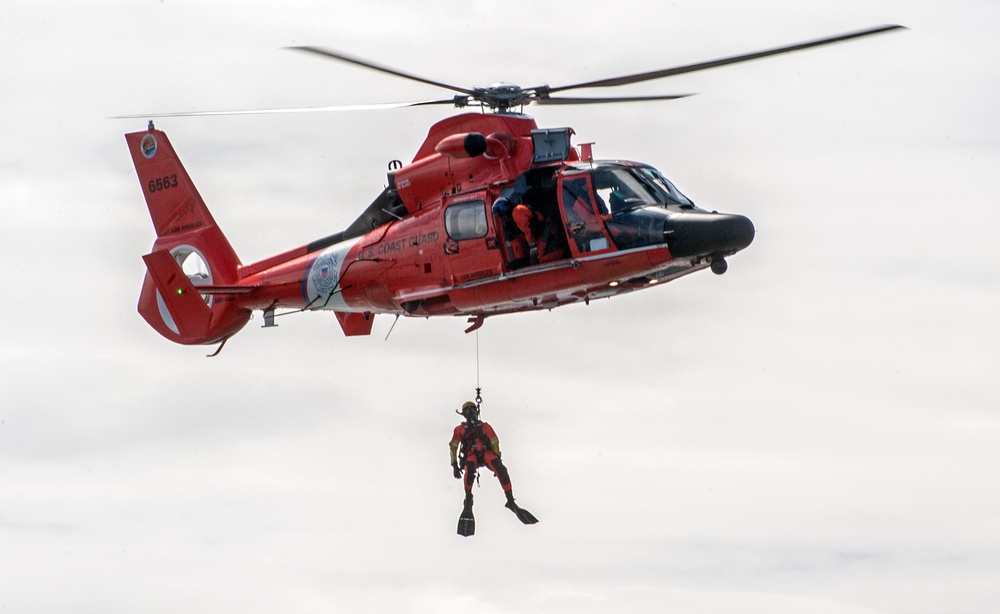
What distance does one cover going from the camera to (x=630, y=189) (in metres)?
26.4

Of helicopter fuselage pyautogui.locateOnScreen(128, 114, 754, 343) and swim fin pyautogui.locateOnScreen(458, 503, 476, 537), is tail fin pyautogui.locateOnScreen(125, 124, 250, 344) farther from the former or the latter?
swim fin pyautogui.locateOnScreen(458, 503, 476, 537)

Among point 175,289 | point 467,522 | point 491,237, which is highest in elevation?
point 491,237

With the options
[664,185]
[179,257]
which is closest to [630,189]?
[664,185]

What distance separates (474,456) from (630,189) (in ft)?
19.3

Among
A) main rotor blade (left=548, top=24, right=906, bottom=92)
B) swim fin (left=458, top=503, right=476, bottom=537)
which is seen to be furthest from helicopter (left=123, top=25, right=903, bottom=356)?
swim fin (left=458, top=503, right=476, bottom=537)

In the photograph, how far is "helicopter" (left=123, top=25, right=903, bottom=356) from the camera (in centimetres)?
2584

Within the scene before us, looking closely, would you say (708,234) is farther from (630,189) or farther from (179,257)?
(179,257)

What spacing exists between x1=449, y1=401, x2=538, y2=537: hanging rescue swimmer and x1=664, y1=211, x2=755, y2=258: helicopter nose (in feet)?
18.6

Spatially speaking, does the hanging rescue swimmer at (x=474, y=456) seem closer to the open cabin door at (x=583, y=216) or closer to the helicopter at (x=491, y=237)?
the helicopter at (x=491, y=237)

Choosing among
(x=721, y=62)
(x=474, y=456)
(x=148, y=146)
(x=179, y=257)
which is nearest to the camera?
(x=721, y=62)

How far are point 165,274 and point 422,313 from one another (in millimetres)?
5297

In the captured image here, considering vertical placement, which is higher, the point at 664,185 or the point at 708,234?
the point at 664,185

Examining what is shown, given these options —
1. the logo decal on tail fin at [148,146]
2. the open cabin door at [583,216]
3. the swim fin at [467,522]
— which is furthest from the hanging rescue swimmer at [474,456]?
the logo decal on tail fin at [148,146]

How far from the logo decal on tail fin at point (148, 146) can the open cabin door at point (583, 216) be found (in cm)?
1127
